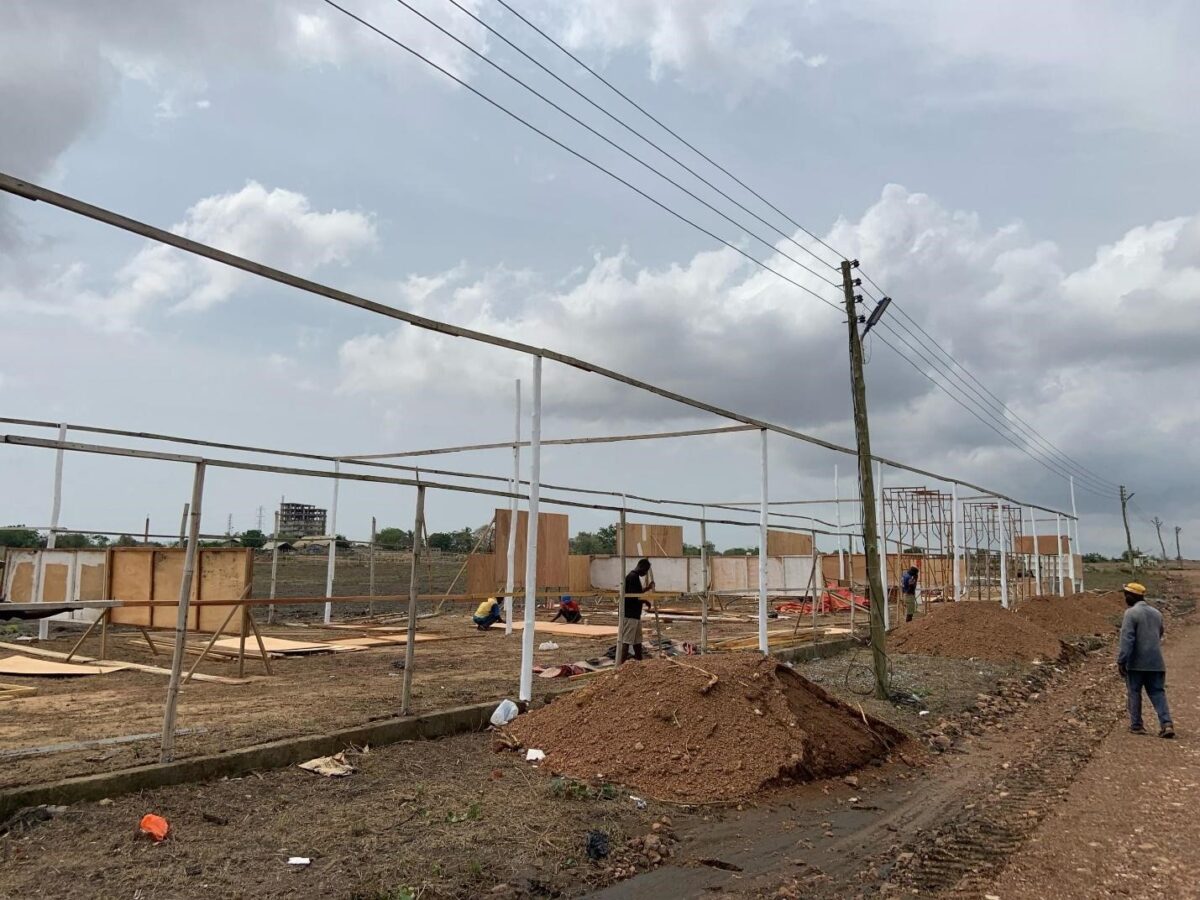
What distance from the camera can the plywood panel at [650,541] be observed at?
30.0 m

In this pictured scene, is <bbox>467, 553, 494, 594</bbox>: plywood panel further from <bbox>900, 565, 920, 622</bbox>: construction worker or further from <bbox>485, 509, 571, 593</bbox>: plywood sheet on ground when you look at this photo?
<bbox>900, 565, 920, 622</bbox>: construction worker

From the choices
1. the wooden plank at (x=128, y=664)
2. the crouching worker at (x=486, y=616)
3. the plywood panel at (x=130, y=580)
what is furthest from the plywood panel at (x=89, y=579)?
the crouching worker at (x=486, y=616)

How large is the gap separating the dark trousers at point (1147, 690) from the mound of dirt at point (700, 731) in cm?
350

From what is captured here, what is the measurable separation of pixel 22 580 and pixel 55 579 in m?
1.06

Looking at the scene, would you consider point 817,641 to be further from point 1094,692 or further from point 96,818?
point 96,818

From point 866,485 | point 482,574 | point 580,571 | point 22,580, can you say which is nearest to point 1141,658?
point 866,485

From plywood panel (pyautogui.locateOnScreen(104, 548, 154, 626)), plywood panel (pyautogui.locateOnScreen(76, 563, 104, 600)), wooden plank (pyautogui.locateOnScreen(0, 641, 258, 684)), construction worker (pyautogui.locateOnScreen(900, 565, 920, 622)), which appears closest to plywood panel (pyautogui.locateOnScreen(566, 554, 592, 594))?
construction worker (pyautogui.locateOnScreen(900, 565, 920, 622))

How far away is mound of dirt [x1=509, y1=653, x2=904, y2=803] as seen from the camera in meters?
7.37

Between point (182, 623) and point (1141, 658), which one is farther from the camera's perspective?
point (1141, 658)

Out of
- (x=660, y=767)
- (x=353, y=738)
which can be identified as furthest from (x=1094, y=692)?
(x=353, y=738)

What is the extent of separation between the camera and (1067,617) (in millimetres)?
27328

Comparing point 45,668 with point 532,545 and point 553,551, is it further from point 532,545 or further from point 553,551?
point 553,551

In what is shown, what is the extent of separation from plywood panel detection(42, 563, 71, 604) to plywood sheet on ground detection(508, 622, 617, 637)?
29.3 ft

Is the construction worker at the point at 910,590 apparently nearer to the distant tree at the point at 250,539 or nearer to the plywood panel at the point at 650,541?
the plywood panel at the point at 650,541
